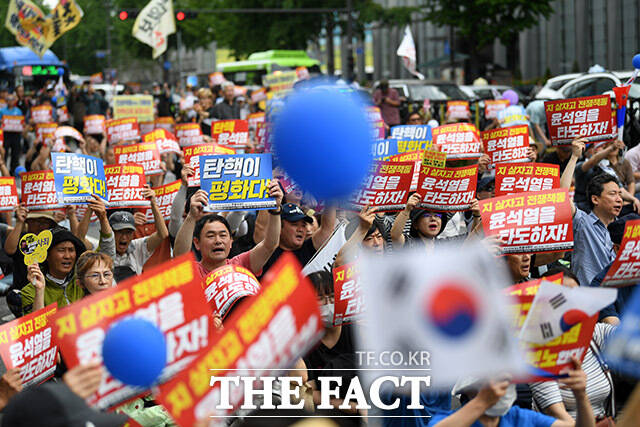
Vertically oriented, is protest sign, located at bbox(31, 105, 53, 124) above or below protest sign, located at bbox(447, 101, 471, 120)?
above

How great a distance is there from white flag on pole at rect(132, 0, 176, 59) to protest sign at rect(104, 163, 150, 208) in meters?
15.6

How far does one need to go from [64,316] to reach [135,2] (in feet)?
225

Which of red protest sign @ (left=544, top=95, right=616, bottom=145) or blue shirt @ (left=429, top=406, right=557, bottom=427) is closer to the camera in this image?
blue shirt @ (left=429, top=406, right=557, bottom=427)

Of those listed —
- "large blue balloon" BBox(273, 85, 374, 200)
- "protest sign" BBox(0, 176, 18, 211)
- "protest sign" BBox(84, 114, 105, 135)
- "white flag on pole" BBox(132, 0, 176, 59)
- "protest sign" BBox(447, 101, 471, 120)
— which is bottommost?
"protest sign" BBox(447, 101, 471, 120)

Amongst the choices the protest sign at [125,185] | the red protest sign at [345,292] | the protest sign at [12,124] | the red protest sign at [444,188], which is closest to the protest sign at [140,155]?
the protest sign at [125,185]

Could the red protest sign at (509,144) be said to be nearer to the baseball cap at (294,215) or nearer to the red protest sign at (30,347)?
the baseball cap at (294,215)

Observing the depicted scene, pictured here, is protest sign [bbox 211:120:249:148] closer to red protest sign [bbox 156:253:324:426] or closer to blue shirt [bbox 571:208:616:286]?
blue shirt [bbox 571:208:616:286]

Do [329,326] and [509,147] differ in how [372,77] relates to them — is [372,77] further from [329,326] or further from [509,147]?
[329,326]

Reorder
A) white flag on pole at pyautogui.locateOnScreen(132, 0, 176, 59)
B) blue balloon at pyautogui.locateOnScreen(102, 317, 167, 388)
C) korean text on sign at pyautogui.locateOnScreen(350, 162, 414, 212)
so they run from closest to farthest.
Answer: blue balloon at pyautogui.locateOnScreen(102, 317, 167, 388) < korean text on sign at pyautogui.locateOnScreen(350, 162, 414, 212) < white flag on pole at pyautogui.locateOnScreen(132, 0, 176, 59)

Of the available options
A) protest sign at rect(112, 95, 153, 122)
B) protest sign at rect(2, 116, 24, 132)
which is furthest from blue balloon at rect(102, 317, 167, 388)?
protest sign at rect(2, 116, 24, 132)

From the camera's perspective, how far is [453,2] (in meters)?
36.5

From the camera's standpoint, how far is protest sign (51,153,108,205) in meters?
7.88

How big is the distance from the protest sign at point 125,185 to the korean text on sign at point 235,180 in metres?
1.45

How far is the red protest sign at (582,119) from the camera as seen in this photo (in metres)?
8.80
